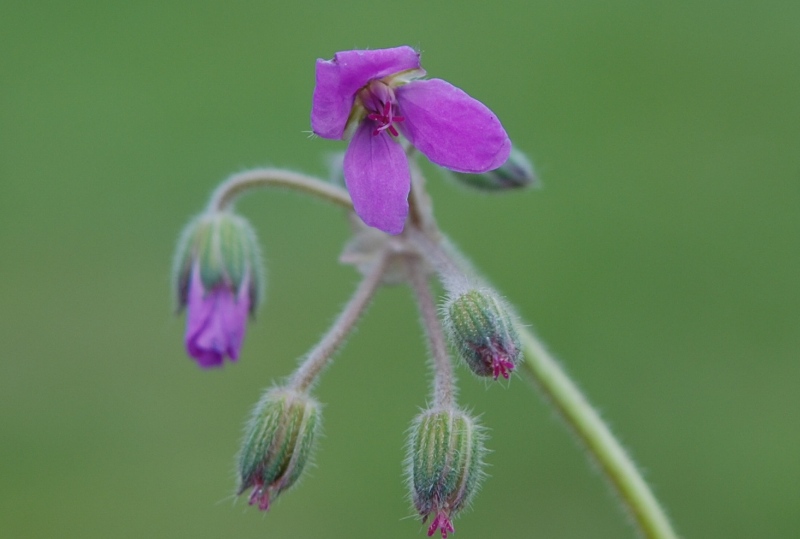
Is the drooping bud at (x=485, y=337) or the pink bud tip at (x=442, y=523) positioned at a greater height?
the drooping bud at (x=485, y=337)

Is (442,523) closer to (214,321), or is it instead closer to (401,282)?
(401,282)

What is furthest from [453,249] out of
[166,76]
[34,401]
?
[166,76]

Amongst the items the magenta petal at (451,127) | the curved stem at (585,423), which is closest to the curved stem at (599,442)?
the curved stem at (585,423)

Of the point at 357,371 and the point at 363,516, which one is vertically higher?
the point at 357,371

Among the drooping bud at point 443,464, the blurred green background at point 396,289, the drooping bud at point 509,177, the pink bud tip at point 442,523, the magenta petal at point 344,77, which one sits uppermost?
the blurred green background at point 396,289

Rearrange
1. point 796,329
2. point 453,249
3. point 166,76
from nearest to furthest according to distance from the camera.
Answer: point 453,249 → point 796,329 → point 166,76

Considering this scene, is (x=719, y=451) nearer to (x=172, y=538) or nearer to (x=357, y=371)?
(x=357, y=371)

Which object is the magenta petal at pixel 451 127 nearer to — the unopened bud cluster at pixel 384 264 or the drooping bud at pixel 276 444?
the unopened bud cluster at pixel 384 264
